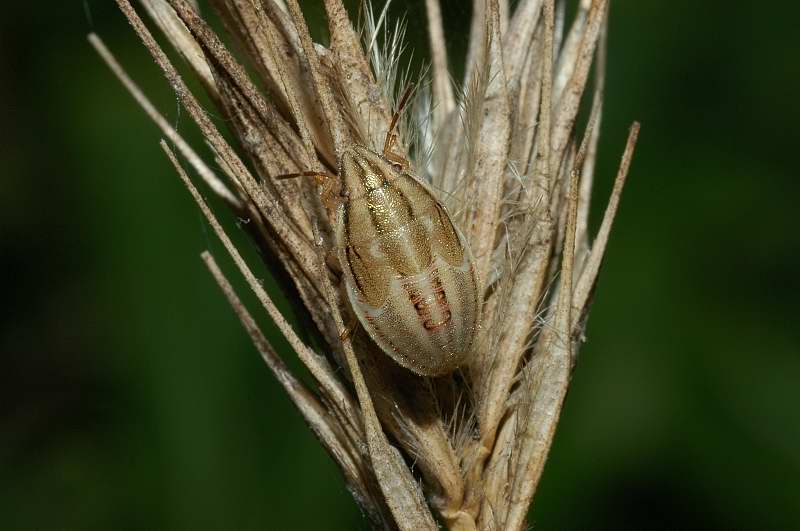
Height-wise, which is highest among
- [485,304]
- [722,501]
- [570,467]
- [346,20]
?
[346,20]

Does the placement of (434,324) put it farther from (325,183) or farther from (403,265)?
(325,183)

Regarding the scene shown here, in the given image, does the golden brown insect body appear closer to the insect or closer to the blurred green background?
the insect

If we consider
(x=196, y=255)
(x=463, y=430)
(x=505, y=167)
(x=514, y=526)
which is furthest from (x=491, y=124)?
(x=196, y=255)

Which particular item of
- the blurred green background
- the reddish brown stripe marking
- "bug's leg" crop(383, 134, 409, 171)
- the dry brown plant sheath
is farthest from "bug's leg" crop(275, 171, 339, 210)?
the blurred green background

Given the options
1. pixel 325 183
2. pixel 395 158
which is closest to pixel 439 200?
pixel 395 158

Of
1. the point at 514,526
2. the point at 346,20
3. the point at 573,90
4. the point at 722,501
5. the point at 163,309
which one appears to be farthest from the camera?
the point at 163,309

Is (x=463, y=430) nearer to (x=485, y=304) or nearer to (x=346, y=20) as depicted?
(x=485, y=304)
